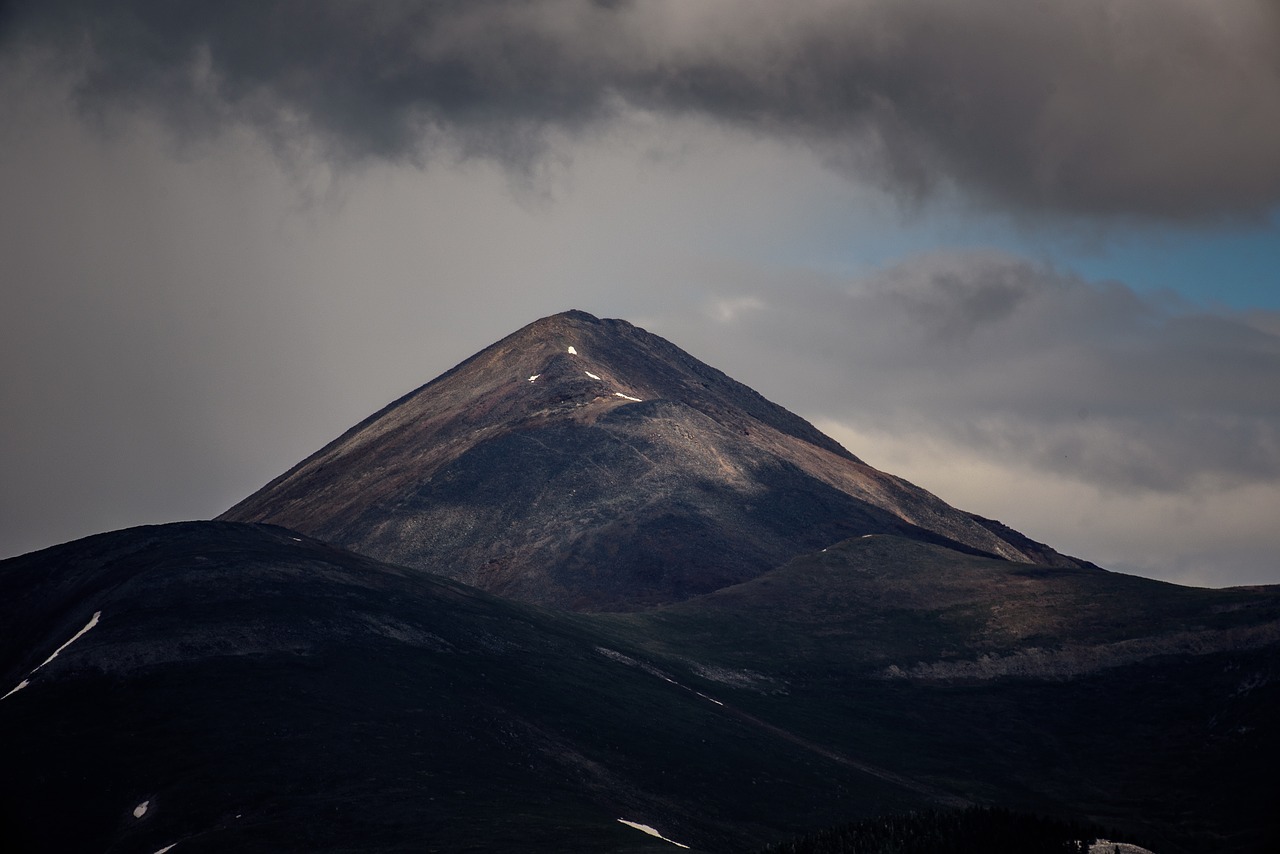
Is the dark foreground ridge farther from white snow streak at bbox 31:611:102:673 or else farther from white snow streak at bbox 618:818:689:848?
white snow streak at bbox 618:818:689:848

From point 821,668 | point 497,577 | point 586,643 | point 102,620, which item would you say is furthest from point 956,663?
point 102,620

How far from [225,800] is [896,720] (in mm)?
79627

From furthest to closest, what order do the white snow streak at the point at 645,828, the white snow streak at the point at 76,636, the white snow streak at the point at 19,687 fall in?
the white snow streak at the point at 76,636, the white snow streak at the point at 19,687, the white snow streak at the point at 645,828

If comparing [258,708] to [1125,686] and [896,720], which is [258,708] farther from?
[1125,686]

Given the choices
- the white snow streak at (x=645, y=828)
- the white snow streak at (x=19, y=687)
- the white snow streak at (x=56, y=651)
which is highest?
the white snow streak at (x=56, y=651)

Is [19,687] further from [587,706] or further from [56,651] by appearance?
[587,706]

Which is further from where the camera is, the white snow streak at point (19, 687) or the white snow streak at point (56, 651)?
the white snow streak at point (56, 651)

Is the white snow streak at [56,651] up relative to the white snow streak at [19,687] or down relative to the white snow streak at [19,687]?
up

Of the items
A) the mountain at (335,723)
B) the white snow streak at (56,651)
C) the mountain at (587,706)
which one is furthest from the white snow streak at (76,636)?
the mountain at (587,706)

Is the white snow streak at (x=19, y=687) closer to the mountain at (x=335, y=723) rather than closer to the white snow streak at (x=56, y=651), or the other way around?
the white snow streak at (x=56, y=651)

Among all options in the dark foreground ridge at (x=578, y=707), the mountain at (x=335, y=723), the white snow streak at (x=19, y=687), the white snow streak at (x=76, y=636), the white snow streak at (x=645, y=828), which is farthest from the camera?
the white snow streak at (x=76, y=636)

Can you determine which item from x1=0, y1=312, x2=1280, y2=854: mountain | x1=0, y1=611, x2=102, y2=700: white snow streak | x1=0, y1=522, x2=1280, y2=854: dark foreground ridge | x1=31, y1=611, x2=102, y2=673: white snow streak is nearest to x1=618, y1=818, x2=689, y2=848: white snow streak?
x1=0, y1=312, x2=1280, y2=854: mountain

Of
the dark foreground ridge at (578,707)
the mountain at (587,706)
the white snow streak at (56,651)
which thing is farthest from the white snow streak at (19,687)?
the dark foreground ridge at (578,707)

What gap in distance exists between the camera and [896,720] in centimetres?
13438
